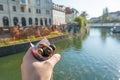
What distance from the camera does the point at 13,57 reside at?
2255cm

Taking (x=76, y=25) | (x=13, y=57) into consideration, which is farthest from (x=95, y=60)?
(x=76, y=25)

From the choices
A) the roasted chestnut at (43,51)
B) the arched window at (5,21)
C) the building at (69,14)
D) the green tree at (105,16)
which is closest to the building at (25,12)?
the arched window at (5,21)

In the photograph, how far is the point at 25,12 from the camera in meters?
41.2

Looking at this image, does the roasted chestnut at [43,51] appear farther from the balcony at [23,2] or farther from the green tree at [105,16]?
the green tree at [105,16]

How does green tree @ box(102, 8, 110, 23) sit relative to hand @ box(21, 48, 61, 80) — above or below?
above

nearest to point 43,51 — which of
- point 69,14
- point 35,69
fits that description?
point 35,69

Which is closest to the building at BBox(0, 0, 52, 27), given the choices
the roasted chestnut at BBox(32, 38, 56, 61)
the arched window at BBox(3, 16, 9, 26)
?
the arched window at BBox(3, 16, 9, 26)

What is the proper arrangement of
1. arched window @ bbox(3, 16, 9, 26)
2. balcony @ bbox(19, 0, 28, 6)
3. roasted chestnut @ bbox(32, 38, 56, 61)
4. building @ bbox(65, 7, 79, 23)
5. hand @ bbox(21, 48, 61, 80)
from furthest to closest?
building @ bbox(65, 7, 79, 23) < balcony @ bbox(19, 0, 28, 6) < arched window @ bbox(3, 16, 9, 26) < roasted chestnut @ bbox(32, 38, 56, 61) < hand @ bbox(21, 48, 61, 80)

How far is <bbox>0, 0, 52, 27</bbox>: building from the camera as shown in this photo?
35.8 m

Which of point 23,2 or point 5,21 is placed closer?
A: point 5,21

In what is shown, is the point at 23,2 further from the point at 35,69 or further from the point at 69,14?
the point at 69,14

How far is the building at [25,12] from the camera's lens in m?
35.8

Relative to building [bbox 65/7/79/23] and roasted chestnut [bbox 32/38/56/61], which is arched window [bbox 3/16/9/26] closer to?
roasted chestnut [bbox 32/38/56/61]

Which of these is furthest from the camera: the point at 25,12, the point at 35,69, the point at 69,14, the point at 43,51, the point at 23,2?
the point at 69,14
